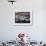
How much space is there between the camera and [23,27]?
18.1 ft

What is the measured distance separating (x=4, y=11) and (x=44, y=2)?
1.65 meters

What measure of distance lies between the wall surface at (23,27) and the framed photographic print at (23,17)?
0.16 metres

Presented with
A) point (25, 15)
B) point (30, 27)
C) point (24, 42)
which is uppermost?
point (25, 15)

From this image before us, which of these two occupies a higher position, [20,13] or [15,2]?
[15,2]

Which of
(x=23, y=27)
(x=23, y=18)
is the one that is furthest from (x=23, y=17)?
(x=23, y=27)

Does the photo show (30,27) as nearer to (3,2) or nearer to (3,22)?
(3,22)

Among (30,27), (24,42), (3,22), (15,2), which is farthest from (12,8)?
(24,42)

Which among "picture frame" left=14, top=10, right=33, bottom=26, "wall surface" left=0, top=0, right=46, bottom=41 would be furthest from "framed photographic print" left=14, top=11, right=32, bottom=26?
"wall surface" left=0, top=0, right=46, bottom=41

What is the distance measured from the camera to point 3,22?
5539mm

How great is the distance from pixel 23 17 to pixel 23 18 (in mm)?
41

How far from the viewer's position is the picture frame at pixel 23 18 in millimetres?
5496

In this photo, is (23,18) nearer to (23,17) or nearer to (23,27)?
(23,17)

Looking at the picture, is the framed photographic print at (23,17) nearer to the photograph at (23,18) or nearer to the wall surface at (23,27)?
the photograph at (23,18)

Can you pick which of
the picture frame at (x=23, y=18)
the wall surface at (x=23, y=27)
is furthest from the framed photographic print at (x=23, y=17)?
the wall surface at (x=23, y=27)
